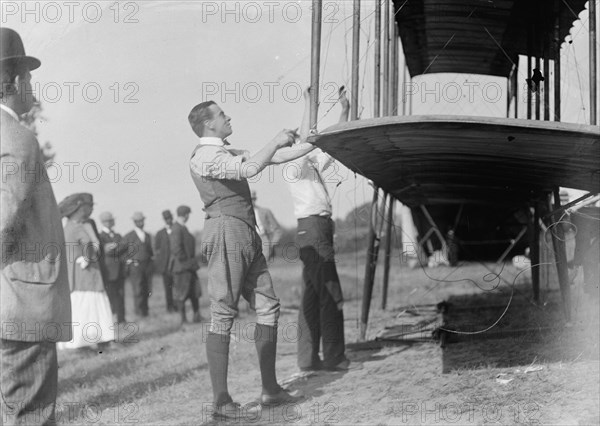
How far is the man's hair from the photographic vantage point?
4.91 metres

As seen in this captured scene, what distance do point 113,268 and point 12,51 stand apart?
29.3ft

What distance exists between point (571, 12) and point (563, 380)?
4.46 meters

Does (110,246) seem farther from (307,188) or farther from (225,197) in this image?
(225,197)

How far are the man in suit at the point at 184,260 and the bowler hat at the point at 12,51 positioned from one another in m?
8.26

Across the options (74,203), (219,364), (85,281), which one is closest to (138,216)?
(74,203)

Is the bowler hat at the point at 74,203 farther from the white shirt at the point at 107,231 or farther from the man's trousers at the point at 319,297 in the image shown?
the man's trousers at the point at 319,297

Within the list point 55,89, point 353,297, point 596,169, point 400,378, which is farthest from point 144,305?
point 596,169

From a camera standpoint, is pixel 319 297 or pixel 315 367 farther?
pixel 319 297

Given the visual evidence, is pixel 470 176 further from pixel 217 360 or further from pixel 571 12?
pixel 217 360

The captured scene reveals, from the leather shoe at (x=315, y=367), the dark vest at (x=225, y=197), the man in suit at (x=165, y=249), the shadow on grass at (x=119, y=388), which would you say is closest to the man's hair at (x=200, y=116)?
the dark vest at (x=225, y=197)

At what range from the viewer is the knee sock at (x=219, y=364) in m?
4.68

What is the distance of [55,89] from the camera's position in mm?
6129

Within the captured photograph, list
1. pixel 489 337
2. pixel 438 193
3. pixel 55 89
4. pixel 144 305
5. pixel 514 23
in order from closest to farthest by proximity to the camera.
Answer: pixel 55 89 → pixel 489 337 → pixel 514 23 → pixel 438 193 → pixel 144 305

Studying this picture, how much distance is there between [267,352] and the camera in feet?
16.1
